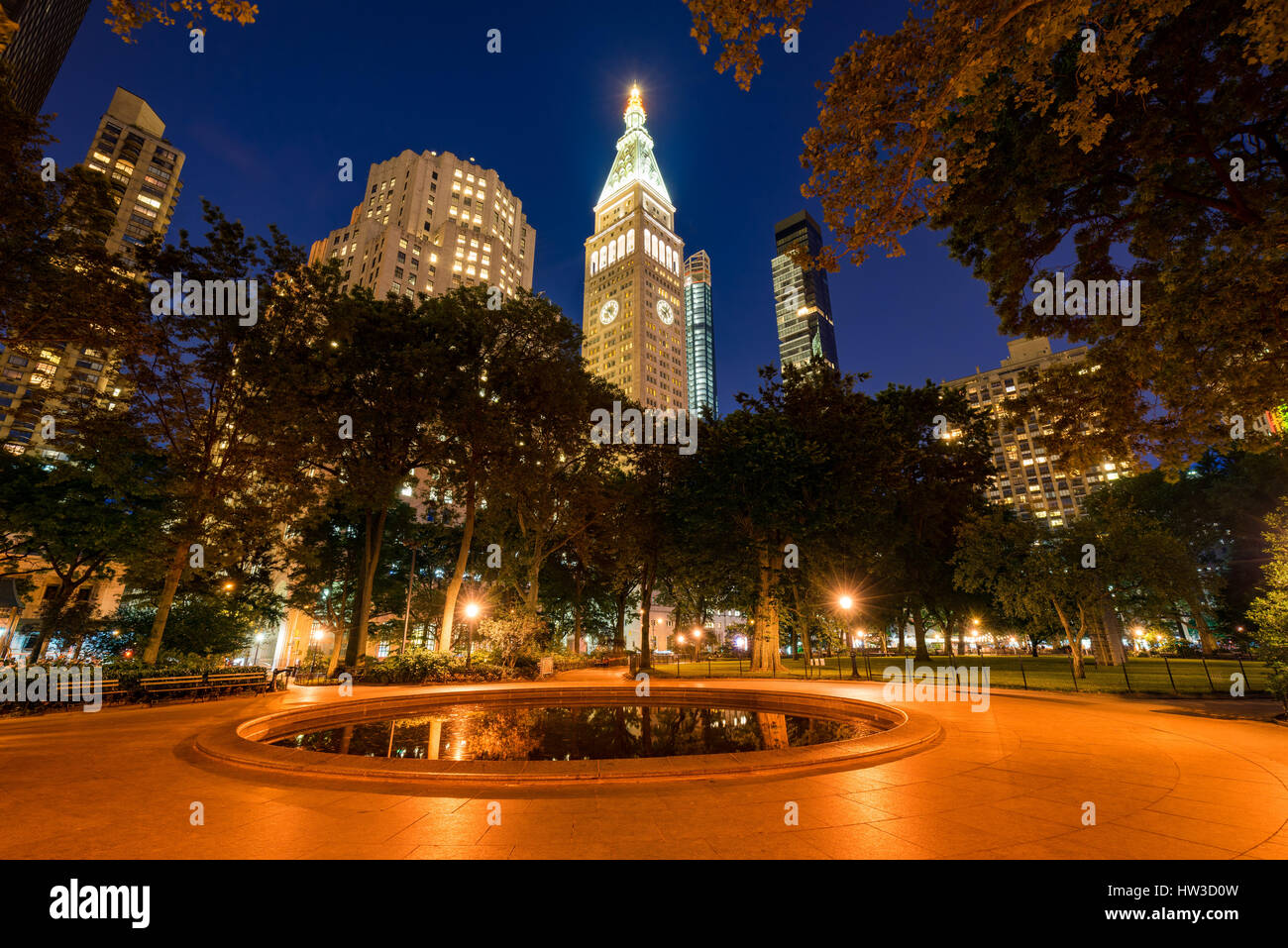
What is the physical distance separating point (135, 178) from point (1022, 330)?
17565 centimetres

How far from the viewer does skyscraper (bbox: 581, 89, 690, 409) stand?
138375 mm

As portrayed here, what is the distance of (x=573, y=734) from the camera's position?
12008 mm

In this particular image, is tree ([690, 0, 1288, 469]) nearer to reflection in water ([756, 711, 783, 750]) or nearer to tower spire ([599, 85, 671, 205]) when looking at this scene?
reflection in water ([756, 711, 783, 750])

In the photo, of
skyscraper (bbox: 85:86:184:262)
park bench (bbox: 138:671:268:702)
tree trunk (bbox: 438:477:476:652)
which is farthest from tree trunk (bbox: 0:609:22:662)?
skyscraper (bbox: 85:86:184:262)

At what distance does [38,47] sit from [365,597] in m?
61.6

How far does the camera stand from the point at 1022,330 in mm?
16969

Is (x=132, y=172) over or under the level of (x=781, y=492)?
over

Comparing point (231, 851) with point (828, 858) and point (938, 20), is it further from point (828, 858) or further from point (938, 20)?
point (938, 20)

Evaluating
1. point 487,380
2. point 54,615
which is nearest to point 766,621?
point 487,380

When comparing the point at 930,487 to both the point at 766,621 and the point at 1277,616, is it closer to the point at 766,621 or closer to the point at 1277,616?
the point at 766,621

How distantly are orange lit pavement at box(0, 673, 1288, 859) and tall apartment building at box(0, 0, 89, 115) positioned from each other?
53.6 meters

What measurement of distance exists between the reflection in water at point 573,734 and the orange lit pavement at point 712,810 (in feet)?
9.67

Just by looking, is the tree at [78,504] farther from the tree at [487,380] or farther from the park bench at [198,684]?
the tree at [487,380]

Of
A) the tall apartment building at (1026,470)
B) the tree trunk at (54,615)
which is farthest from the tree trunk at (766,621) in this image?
the tall apartment building at (1026,470)
